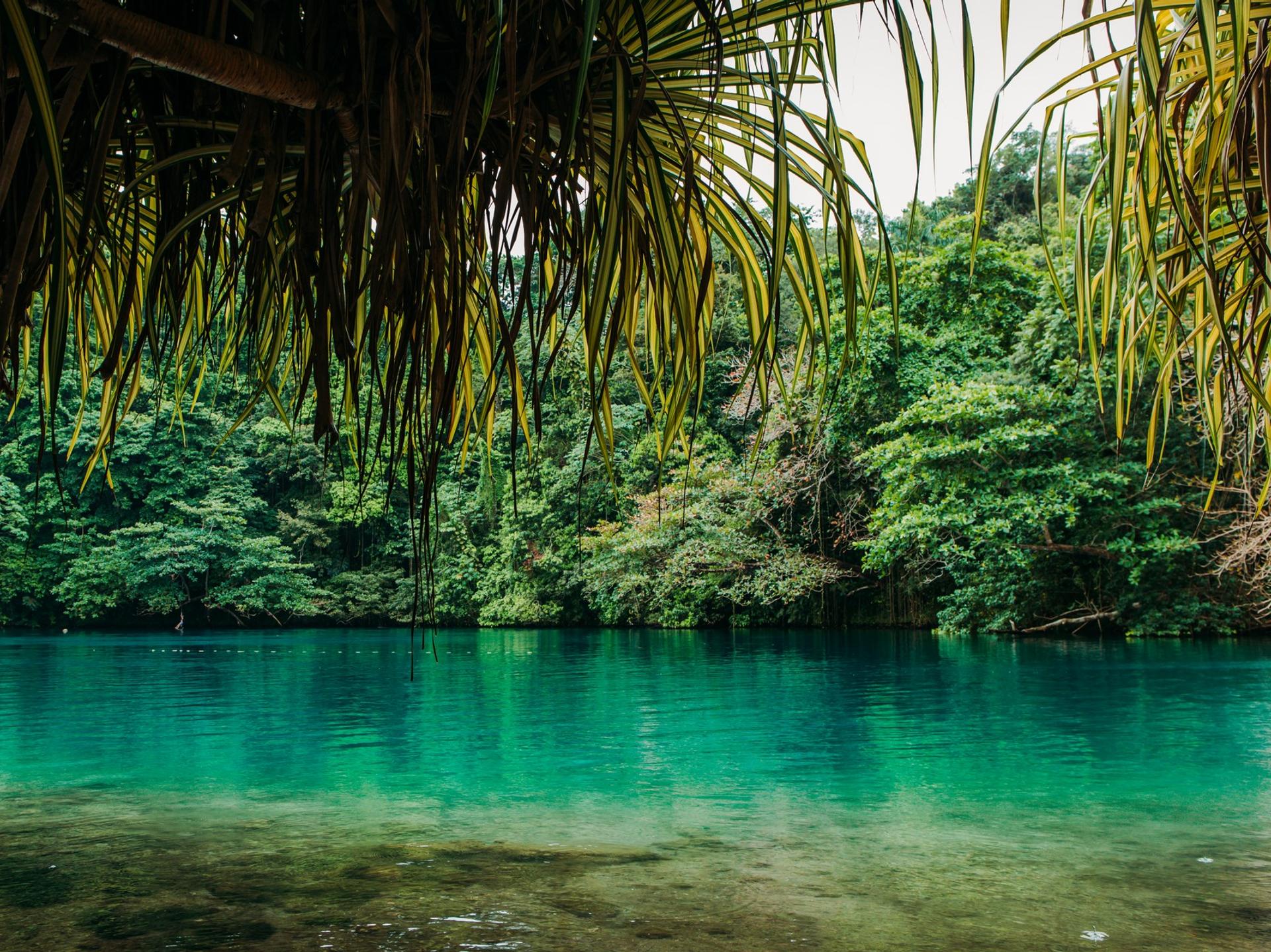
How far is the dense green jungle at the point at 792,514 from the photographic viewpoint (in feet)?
46.8

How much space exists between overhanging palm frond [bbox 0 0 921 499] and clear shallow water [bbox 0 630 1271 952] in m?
1.98

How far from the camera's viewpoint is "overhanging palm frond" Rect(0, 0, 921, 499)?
2.97ft

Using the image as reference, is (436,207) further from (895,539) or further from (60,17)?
(895,539)

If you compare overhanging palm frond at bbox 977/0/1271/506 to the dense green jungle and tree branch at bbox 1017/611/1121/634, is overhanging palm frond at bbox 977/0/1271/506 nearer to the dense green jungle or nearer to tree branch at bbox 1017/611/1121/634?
the dense green jungle

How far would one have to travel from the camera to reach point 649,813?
4.67m

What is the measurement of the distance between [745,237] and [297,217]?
516mm

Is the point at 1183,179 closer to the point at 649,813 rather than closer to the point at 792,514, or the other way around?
the point at 649,813

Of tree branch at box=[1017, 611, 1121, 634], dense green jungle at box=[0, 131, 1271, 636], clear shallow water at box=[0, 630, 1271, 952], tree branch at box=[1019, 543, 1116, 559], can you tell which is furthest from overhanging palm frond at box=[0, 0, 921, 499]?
tree branch at box=[1017, 611, 1121, 634]

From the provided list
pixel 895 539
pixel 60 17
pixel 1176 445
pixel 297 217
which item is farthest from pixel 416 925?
pixel 1176 445

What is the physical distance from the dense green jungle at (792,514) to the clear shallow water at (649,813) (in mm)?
1805

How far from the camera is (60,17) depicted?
77 centimetres

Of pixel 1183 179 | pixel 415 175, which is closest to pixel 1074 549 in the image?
pixel 1183 179

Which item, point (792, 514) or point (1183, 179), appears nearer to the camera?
point (1183, 179)

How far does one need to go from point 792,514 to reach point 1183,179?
17472mm
